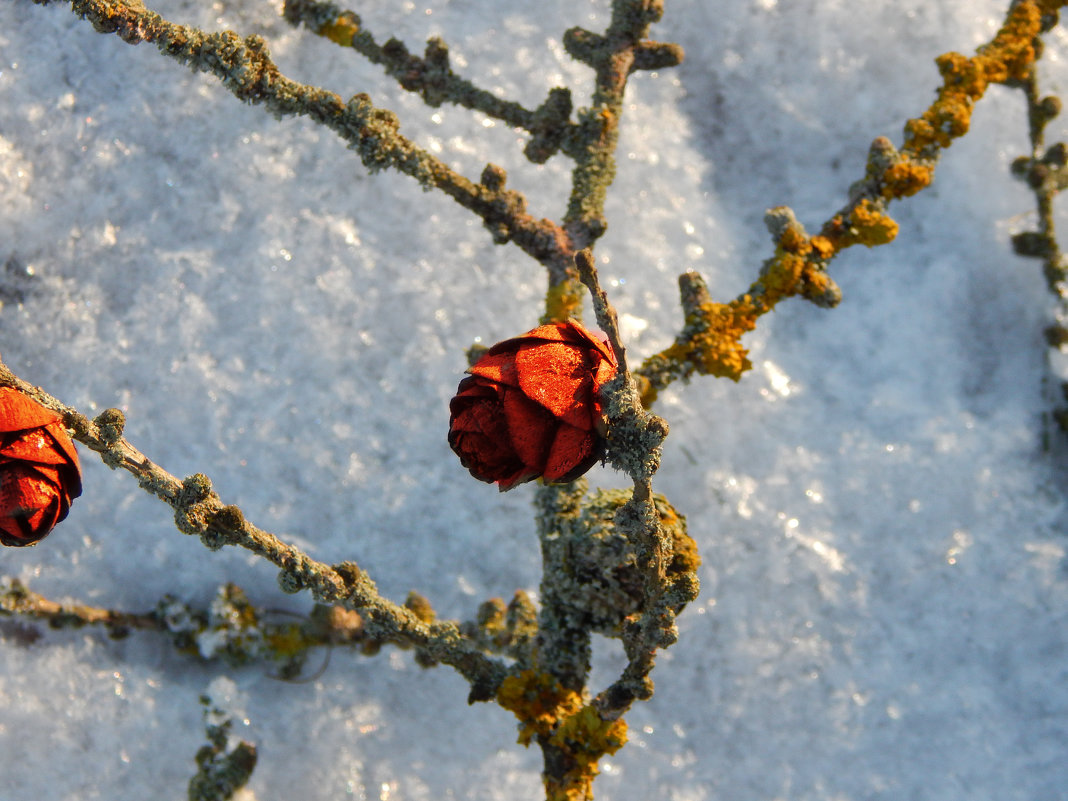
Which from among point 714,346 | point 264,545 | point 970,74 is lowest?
point 264,545

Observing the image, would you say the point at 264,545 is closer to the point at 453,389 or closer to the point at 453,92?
the point at 453,92

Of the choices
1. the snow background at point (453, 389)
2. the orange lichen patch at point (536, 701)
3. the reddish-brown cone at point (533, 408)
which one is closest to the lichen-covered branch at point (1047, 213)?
the snow background at point (453, 389)

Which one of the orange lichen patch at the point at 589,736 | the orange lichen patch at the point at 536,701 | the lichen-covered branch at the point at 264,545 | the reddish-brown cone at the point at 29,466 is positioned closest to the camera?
the reddish-brown cone at the point at 29,466

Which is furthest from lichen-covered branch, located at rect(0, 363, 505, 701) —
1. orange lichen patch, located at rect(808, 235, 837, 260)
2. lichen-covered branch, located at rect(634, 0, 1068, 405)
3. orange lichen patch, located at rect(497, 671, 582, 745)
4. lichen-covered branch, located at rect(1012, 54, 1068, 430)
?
lichen-covered branch, located at rect(1012, 54, 1068, 430)

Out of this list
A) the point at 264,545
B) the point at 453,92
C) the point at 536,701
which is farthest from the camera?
the point at 453,92

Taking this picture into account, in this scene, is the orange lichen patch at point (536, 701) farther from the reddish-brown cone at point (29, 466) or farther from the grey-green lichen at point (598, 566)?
the reddish-brown cone at point (29, 466)

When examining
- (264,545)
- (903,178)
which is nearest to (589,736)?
(264,545)
